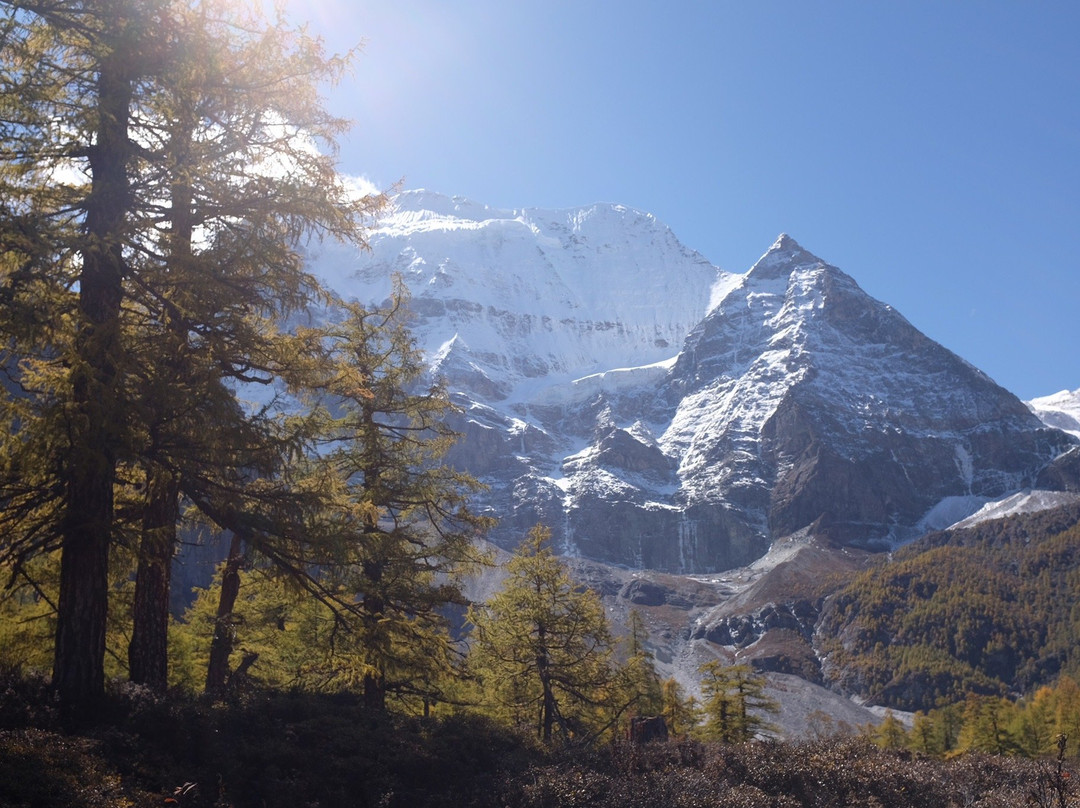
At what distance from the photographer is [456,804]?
32.5 ft

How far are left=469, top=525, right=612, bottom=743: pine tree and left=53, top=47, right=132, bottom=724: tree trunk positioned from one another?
37.1 ft

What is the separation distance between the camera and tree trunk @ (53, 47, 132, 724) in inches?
343

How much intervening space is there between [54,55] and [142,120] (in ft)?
3.76

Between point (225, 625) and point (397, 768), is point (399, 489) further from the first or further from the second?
point (397, 768)

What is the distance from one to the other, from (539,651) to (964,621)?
165 metres

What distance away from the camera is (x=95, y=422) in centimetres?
868

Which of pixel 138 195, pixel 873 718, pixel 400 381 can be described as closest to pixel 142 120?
pixel 138 195

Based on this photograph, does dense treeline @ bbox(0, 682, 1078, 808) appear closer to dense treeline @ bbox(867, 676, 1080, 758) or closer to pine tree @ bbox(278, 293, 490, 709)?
pine tree @ bbox(278, 293, 490, 709)

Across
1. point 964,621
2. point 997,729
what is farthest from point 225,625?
point 964,621

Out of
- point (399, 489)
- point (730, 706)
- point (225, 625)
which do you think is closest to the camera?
point (225, 625)

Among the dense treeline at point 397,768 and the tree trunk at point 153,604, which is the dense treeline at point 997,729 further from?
the tree trunk at point 153,604

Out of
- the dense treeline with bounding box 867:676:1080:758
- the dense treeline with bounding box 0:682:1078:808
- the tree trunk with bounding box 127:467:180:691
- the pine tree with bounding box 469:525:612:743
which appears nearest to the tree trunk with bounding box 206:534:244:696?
the tree trunk with bounding box 127:467:180:691

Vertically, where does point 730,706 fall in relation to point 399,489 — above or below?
below

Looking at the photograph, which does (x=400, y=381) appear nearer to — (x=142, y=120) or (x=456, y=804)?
(x=142, y=120)
